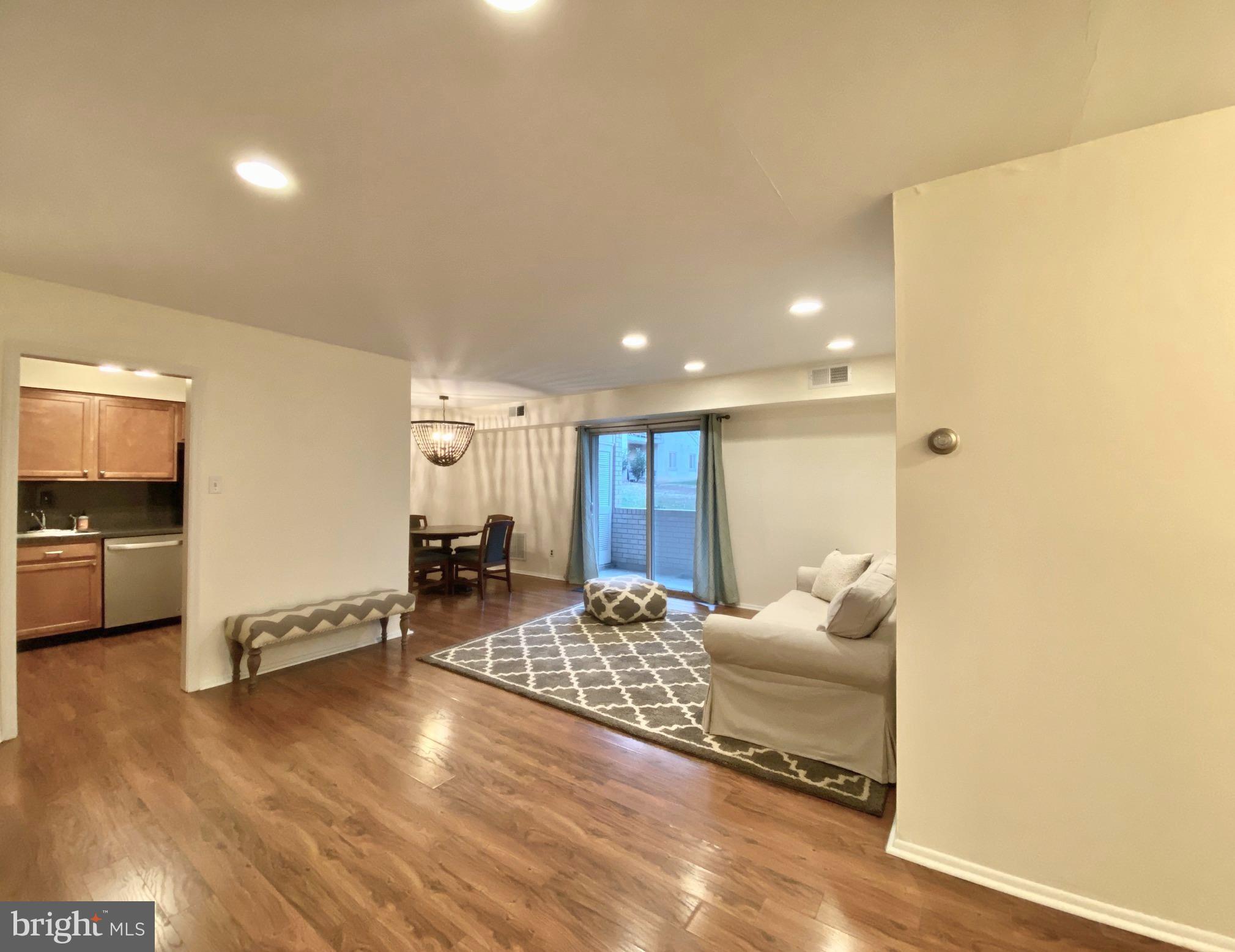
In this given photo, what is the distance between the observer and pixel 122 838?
1.80 meters

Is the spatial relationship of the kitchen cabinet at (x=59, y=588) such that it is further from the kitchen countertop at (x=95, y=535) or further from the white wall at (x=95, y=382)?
the white wall at (x=95, y=382)

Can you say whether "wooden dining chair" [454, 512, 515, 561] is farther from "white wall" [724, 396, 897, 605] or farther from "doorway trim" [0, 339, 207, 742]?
"doorway trim" [0, 339, 207, 742]

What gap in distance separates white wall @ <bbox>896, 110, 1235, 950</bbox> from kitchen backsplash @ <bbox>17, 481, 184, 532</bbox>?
17.3ft

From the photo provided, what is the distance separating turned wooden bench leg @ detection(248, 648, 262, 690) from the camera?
307cm

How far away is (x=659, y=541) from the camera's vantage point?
20.0 ft

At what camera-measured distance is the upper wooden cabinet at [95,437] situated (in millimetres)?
3954

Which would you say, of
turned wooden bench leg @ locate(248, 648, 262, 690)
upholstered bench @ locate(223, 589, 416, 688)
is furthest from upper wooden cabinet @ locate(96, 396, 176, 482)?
turned wooden bench leg @ locate(248, 648, 262, 690)

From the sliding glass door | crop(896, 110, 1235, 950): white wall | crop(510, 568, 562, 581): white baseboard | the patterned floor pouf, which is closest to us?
crop(896, 110, 1235, 950): white wall

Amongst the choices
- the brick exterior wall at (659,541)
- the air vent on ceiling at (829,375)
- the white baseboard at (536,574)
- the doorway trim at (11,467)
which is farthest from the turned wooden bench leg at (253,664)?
the air vent on ceiling at (829,375)

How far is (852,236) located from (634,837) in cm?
260

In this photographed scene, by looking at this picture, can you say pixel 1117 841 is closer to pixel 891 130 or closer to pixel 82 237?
pixel 891 130

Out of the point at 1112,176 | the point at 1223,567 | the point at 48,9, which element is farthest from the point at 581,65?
the point at 1223,567

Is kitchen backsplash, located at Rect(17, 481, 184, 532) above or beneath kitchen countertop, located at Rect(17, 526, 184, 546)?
above

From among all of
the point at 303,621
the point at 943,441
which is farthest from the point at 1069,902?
the point at 303,621
